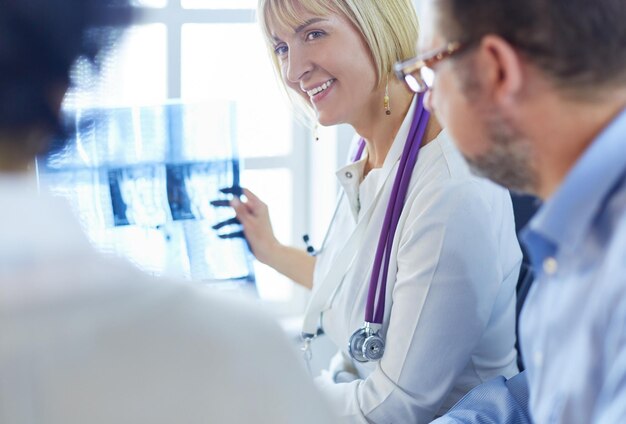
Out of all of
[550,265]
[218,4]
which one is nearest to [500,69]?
[550,265]

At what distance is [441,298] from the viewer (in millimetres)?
1267

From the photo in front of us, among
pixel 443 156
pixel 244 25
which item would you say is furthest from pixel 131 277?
pixel 244 25

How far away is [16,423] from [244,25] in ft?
5.62

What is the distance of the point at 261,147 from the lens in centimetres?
226

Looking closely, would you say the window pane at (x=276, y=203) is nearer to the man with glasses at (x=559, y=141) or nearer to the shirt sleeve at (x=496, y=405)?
the shirt sleeve at (x=496, y=405)

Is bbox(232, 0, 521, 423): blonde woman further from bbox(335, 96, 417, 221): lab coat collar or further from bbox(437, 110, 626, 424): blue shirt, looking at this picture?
bbox(437, 110, 626, 424): blue shirt

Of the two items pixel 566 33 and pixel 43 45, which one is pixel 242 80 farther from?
pixel 43 45

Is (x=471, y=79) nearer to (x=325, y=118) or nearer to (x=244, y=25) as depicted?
(x=325, y=118)

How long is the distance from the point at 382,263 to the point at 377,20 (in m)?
0.43

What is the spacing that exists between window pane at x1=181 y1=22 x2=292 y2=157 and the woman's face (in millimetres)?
564

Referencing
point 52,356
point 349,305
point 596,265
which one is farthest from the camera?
point 349,305

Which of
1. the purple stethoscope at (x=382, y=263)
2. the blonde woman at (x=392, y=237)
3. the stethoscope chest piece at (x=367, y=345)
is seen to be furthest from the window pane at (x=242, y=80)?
the stethoscope chest piece at (x=367, y=345)

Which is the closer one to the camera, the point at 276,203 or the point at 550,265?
the point at 550,265

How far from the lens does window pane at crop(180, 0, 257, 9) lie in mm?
2082
